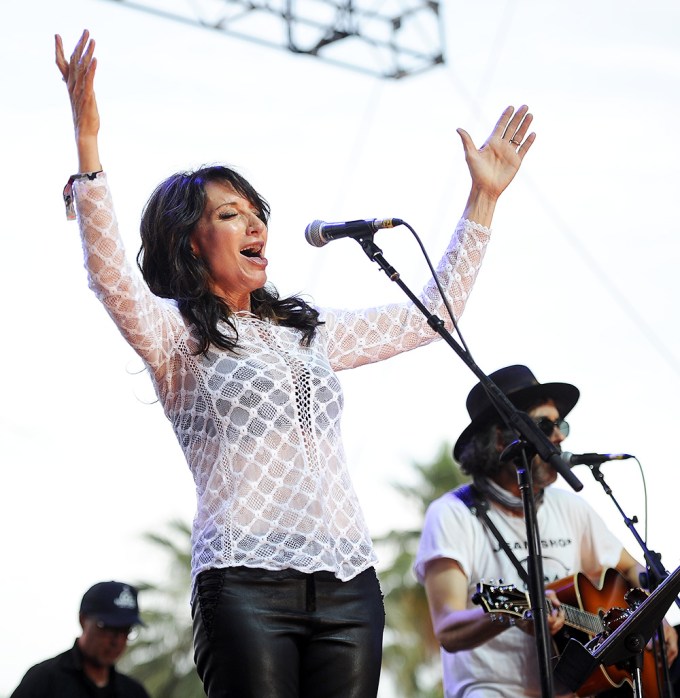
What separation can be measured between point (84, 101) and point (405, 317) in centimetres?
110

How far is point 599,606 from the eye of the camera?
12.7 feet

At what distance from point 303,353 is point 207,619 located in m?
0.70

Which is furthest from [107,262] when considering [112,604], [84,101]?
→ [112,604]

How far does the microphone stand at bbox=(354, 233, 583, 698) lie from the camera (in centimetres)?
257

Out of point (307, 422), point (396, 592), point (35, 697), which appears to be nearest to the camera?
point (307, 422)

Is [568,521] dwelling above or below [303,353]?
below

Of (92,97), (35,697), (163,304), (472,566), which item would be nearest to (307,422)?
(163,304)

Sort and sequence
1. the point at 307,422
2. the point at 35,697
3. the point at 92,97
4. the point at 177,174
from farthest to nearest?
the point at 35,697, the point at 177,174, the point at 307,422, the point at 92,97

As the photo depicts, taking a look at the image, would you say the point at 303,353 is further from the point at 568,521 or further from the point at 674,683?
the point at 674,683

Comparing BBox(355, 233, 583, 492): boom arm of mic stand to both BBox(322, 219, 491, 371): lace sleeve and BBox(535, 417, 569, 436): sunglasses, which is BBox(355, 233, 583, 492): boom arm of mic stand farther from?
BBox(535, 417, 569, 436): sunglasses

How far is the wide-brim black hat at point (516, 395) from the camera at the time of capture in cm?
439

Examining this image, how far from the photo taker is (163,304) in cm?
261

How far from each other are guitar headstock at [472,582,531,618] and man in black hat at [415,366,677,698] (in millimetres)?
19

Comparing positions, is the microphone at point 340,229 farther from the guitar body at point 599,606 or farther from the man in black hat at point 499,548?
the guitar body at point 599,606
